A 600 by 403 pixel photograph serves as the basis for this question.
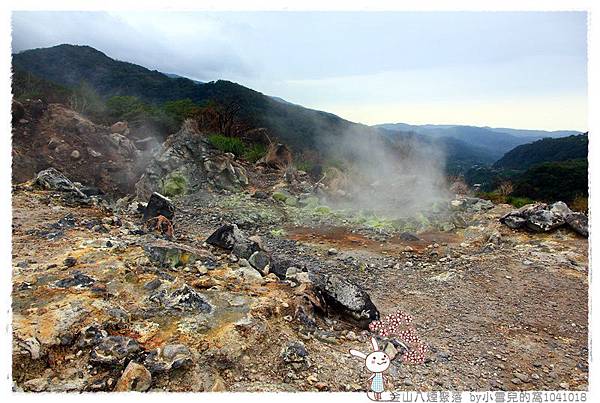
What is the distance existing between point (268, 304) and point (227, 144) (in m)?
7.73

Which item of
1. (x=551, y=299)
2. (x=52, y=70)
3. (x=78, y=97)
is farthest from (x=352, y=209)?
(x=78, y=97)

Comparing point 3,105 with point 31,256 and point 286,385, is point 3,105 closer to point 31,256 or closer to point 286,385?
point 31,256

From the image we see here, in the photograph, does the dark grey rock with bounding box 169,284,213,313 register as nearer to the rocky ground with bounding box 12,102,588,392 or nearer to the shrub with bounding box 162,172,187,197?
the rocky ground with bounding box 12,102,588,392

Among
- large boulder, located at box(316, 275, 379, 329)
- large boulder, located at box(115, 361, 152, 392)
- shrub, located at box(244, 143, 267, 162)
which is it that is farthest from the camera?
shrub, located at box(244, 143, 267, 162)

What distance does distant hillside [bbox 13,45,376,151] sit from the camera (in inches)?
403

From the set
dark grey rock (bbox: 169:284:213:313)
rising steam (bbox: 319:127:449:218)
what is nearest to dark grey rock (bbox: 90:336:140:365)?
dark grey rock (bbox: 169:284:213:313)

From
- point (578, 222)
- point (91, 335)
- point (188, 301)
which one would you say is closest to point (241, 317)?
point (188, 301)

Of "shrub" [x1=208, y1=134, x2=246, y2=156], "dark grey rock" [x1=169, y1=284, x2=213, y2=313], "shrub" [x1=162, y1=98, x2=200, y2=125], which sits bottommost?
"dark grey rock" [x1=169, y1=284, x2=213, y2=313]

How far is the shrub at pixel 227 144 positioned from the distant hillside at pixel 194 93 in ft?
4.39

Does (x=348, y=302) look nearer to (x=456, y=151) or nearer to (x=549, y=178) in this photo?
(x=456, y=151)

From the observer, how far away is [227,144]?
33.8 feet

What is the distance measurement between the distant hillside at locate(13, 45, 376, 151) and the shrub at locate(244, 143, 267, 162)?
4.12ft

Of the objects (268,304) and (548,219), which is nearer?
(268,304)

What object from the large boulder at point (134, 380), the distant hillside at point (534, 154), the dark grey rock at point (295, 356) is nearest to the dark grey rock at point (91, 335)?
the large boulder at point (134, 380)
